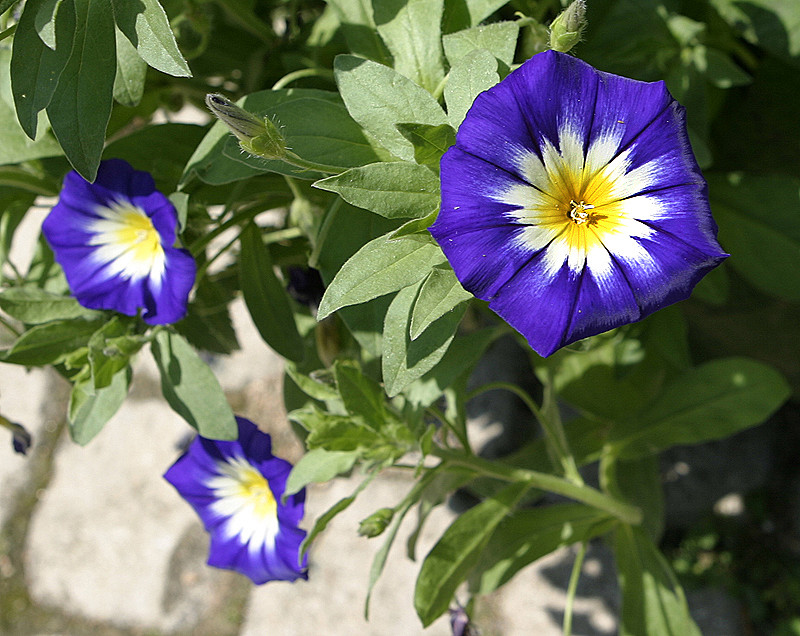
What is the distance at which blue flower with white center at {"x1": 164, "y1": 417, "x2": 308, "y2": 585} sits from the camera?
1034mm

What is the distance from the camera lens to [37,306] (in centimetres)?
98

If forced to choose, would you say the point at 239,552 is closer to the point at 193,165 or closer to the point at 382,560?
the point at 382,560

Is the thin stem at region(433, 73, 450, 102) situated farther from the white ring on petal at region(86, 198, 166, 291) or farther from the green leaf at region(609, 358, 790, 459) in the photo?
the green leaf at region(609, 358, 790, 459)

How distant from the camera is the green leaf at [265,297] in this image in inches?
40.8

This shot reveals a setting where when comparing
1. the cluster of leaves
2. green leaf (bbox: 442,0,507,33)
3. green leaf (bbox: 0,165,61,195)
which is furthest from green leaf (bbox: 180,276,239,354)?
green leaf (bbox: 442,0,507,33)

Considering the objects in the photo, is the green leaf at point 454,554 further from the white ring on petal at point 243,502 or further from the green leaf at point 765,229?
the green leaf at point 765,229

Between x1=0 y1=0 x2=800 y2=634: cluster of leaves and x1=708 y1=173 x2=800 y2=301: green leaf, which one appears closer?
x1=0 y1=0 x2=800 y2=634: cluster of leaves

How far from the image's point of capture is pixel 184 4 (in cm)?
98

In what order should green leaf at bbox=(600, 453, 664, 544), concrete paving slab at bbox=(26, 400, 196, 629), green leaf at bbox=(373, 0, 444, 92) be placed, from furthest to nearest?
concrete paving slab at bbox=(26, 400, 196, 629) < green leaf at bbox=(600, 453, 664, 544) < green leaf at bbox=(373, 0, 444, 92)

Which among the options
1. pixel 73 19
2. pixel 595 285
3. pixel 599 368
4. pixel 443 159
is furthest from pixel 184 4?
pixel 599 368

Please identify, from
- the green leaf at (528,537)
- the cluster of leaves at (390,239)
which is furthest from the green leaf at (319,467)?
the green leaf at (528,537)

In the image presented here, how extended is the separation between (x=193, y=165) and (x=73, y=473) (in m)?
1.45

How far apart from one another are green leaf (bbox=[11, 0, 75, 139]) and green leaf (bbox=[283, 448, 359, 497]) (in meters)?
0.47

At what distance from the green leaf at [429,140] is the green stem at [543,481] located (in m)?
0.40
